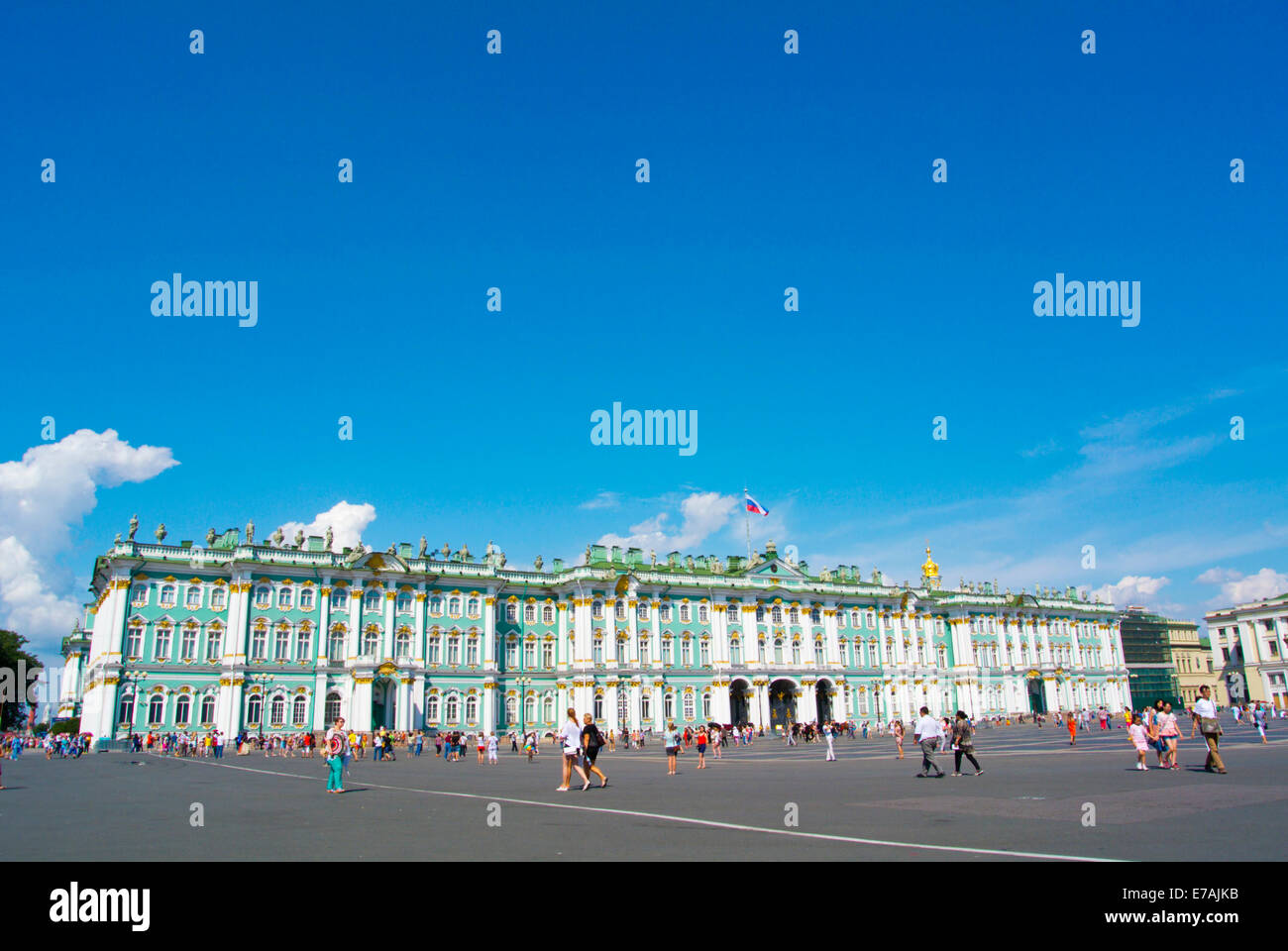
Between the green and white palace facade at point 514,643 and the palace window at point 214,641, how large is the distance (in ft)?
0.47

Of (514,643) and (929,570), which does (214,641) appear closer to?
(514,643)

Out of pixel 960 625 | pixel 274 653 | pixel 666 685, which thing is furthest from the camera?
pixel 960 625

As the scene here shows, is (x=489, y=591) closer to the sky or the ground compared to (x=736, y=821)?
closer to the sky

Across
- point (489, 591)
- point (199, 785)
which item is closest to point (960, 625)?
point (489, 591)

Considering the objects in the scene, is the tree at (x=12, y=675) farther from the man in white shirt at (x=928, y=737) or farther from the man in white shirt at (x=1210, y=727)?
the man in white shirt at (x=1210, y=727)

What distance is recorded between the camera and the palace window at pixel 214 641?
66.2m

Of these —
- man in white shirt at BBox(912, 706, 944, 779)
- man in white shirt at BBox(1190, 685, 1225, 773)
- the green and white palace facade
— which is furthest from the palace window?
man in white shirt at BBox(1190, 685, 1225, 773)

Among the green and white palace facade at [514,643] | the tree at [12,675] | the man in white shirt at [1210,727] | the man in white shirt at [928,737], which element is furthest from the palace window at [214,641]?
the man in white shirt at [1210,727]

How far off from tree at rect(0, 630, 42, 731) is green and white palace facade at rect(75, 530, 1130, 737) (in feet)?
20.6

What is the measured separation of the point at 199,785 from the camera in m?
27.9

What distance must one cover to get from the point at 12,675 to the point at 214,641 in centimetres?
5738

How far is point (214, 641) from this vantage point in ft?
218
